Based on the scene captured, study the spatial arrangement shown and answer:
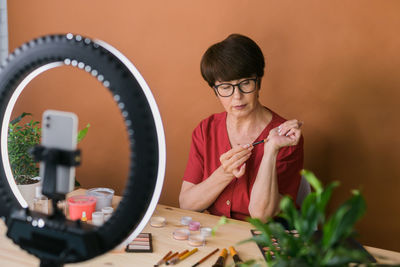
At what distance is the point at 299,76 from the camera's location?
1.82 meters

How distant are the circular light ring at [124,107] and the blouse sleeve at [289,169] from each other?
1.09 m

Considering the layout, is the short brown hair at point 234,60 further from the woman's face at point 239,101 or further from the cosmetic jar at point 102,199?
the cosmetic jar at point 102,199

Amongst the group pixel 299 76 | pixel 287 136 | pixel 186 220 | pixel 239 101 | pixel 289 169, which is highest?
pixel 299 76

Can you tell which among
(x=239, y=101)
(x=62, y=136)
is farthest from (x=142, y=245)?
(x=239, y=101)

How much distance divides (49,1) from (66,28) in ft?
0.79

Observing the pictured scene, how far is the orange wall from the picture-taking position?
1.68 meters

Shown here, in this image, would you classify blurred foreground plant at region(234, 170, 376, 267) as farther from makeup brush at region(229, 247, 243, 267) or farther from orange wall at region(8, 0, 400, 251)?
orange wall at region(8, 0, 400, 251)

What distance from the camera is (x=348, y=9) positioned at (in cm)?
168

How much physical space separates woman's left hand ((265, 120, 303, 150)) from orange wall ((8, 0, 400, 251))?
0.43 m

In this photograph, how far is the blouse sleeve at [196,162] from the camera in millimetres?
1656

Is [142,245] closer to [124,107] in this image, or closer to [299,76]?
[124,107]

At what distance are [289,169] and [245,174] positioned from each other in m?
0.19

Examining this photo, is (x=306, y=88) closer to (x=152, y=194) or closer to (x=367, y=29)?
(x=367, y=29)

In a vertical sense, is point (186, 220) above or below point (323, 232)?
below
